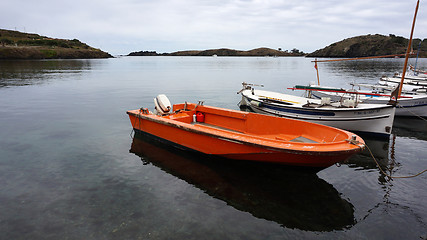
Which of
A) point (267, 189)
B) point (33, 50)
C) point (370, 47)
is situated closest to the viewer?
point (267, 189)

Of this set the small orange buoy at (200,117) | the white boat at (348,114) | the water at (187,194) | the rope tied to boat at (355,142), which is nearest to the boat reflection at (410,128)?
the water at (187,194)

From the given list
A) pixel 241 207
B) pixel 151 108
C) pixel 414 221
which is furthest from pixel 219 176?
pixel 151 108

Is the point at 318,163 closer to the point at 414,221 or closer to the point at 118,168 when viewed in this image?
the point at 414,221

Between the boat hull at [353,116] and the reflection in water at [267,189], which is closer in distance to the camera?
the reflection in water at [267,189]

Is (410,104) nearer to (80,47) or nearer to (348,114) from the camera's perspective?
(348,114)

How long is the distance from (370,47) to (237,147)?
603 feet

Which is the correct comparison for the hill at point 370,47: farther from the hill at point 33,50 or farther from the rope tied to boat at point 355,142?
the rope tied to boat at point 355,142

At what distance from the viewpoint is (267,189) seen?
736 centimetres

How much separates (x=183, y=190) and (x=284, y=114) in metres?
8.49

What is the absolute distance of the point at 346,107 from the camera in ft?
41.5

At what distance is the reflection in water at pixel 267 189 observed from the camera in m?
6.13

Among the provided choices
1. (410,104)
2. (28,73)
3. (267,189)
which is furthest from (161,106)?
(28,73)

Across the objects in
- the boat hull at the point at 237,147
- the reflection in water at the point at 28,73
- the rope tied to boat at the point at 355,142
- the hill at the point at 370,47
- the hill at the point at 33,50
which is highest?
the hill at the point at 370,47

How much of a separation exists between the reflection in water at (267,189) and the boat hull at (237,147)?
540mm
